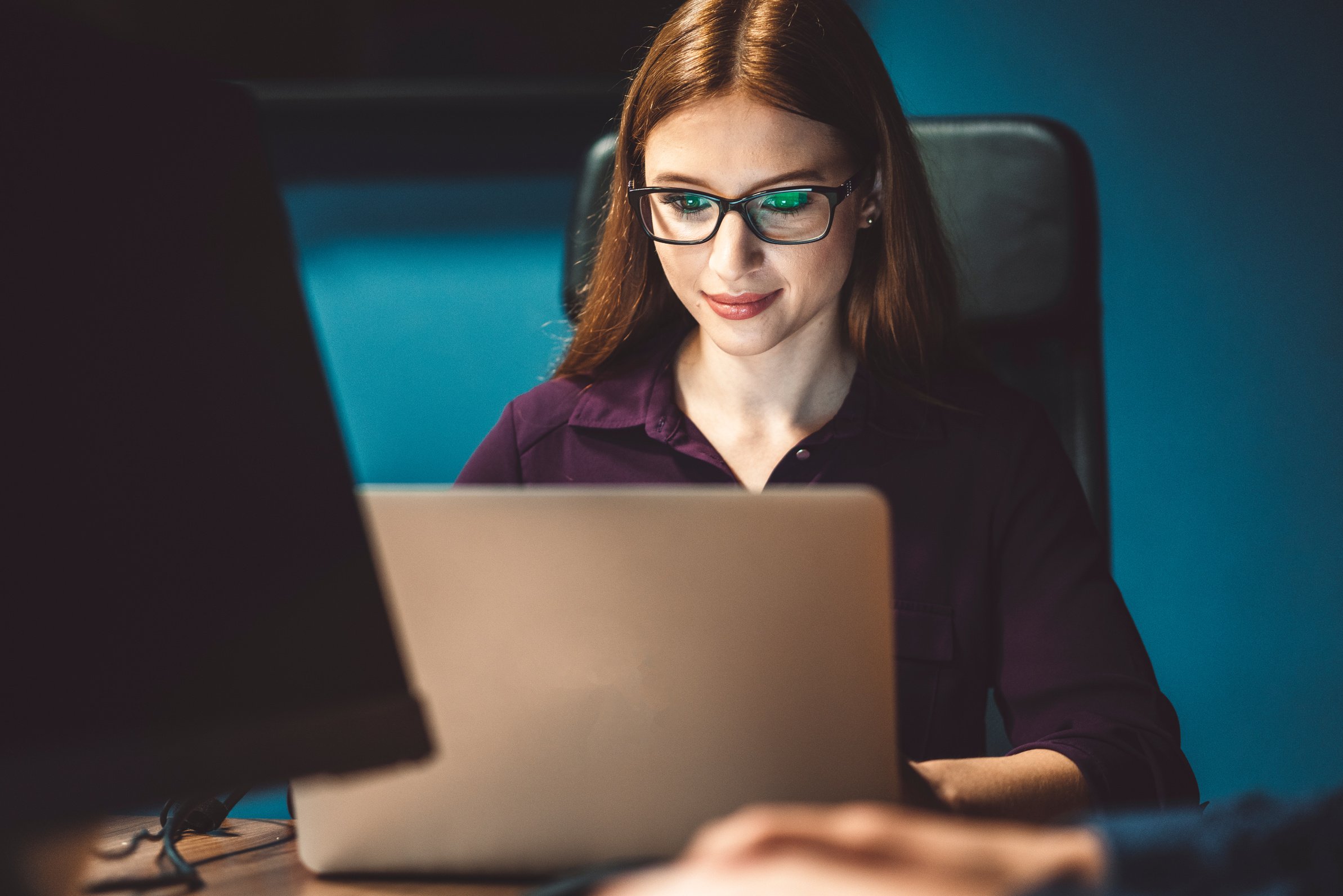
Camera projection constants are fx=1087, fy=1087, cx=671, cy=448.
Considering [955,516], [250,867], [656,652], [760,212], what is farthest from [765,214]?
[250,867]

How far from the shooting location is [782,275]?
1.16 m

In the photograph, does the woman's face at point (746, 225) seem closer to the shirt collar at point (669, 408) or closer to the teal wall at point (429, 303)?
the shirt collar at point (669, 408)

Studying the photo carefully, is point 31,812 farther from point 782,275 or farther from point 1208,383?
point 1208,383

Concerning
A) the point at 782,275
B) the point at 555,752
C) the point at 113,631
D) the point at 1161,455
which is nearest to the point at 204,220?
the point at 113,631

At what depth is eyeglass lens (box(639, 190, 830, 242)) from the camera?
1119 mm

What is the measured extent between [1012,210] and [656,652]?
85 cm

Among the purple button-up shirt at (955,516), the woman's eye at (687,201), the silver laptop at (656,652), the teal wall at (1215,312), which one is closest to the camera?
the silver laptop at (656,652)

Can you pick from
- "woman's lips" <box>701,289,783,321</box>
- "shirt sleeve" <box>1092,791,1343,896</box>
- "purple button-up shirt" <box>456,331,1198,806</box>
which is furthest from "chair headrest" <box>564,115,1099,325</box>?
"shirt sleeve" <box>1092,791,1343,896</box>

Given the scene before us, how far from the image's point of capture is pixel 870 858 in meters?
0.35

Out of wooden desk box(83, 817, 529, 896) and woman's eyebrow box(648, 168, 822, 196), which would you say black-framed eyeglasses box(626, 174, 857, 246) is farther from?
wooden desk box(83, 817, 529, 896)

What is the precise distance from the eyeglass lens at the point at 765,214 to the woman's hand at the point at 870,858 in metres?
0.84

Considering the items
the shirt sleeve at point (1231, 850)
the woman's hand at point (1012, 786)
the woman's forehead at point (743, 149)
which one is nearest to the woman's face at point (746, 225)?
the woman's forehead at point (743, 149)

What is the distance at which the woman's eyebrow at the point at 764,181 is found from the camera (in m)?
1.11

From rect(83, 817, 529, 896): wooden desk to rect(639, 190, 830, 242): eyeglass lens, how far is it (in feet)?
2.27
